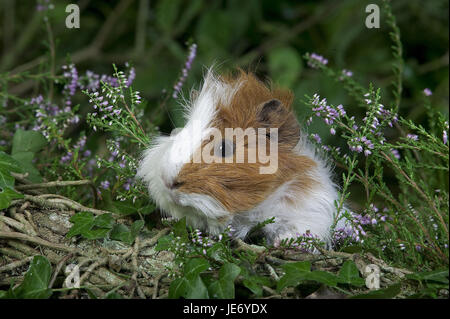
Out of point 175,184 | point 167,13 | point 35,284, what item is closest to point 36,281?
point 35,284

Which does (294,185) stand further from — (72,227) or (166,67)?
(166,67)

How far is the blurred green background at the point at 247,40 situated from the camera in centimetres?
308

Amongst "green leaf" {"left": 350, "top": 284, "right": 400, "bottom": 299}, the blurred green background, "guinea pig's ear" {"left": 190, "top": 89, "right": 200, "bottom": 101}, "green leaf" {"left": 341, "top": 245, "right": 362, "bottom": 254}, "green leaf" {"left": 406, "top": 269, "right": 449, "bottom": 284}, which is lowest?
"green leaf" {"left": 350, "top": 284, "right": 400, "bottom": 299}

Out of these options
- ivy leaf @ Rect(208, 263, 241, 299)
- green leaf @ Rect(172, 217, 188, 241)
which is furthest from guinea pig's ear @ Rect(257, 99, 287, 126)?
ivy leaf @ Rect(208, 263, 241, 299)

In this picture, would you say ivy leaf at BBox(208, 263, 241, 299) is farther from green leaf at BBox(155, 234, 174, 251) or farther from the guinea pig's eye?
the guinea pig's eye

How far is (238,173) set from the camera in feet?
4.66

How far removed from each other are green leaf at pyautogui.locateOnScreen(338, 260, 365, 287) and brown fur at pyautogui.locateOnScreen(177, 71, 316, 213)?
296 millimetres

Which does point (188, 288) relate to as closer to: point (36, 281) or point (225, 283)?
point (225, 283)

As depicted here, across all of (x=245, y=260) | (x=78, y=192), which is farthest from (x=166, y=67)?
(x=245, y=260)

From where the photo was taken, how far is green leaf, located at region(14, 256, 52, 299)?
1.24 metres

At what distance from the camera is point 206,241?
1.39 meters
